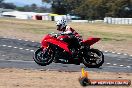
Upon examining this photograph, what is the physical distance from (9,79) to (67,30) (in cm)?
321

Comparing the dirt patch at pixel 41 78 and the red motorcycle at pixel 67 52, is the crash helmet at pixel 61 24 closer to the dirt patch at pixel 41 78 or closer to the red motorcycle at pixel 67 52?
the red motorcycle at pixel 67 52

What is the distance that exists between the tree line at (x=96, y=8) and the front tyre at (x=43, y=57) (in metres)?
94.0

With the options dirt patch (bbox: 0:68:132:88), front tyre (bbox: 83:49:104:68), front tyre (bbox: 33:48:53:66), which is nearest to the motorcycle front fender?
front tyre (bbox: 33:48:53:66)

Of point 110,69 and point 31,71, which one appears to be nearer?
point 31,71

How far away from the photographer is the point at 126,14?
111m

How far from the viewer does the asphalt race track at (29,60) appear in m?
21.9

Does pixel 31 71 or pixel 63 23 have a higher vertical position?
pixel 63 23

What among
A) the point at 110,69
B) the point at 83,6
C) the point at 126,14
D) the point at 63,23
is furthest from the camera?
the point at 83,6

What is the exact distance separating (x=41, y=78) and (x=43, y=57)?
1.22 meters

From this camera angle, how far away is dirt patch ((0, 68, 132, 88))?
15284 millimetres

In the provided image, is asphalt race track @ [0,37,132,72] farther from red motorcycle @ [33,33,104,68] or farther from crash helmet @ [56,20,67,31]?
crash helmet @ [56,20,67,31]

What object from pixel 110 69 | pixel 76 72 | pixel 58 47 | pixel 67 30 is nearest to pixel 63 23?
pixel 67 30

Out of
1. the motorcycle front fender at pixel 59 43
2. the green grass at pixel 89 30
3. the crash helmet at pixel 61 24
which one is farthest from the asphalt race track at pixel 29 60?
the green grass at pixel 89 30

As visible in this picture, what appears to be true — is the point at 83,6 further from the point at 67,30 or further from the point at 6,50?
the point at 67,30
